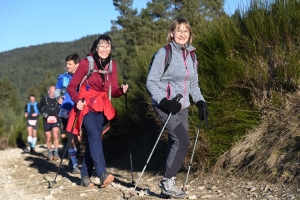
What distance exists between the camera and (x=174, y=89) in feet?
14.8

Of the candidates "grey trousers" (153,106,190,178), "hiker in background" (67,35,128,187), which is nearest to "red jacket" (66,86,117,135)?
"hiker in background" (67,35,128,187)

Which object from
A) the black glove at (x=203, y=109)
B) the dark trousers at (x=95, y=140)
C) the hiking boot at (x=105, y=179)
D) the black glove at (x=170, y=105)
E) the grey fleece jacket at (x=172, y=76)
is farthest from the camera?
the dark trousers at (x=95, y=140)

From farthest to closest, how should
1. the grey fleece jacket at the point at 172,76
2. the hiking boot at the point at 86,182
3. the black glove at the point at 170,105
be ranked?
1. the hiking boot at the point at 86,182
2. the grey fleece jacket at the point at 172,76
3. the black glove at the point at 170,105

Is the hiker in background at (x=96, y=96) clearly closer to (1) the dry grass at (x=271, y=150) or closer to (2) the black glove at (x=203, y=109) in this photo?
(2) the black glove at (x=203, y=109)

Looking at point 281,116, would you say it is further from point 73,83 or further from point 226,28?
point 73,83

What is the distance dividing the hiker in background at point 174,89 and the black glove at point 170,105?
0.03m

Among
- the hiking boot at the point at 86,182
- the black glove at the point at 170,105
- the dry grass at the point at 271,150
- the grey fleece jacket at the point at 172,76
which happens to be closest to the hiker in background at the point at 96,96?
the hiking boot at the point at 86,182

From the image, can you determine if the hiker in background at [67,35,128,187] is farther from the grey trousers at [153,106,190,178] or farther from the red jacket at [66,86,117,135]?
the grey trousers at [153,106,190,178]

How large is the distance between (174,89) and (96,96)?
1289 millimetres

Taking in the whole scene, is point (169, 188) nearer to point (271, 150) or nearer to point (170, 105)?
A: point (170, 105)

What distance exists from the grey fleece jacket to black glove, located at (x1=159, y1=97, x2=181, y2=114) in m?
0.06

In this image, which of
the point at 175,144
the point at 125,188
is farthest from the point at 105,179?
the point at 175,144

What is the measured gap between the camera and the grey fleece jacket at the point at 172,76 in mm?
4426

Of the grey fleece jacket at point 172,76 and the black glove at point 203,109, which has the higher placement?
the grey fleece jacket at point 172,76
